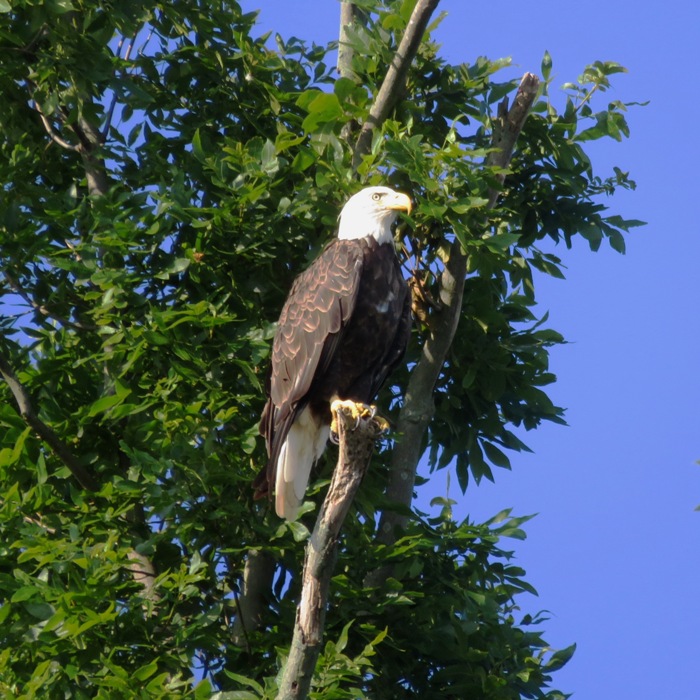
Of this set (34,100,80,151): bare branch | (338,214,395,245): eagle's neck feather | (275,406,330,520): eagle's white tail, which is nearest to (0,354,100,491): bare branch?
(275,406,330,520): eagle's white tail

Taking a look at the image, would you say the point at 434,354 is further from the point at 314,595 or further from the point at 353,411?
the point at 314,595

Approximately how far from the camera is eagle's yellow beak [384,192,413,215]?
6785mm

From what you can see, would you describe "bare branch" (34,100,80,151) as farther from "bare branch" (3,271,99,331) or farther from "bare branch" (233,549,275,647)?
"bare branch" (233,549,275,647)

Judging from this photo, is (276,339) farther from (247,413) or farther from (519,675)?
(519,675)

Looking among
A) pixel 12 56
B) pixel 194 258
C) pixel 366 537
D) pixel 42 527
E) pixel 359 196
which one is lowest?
pixel 42 527

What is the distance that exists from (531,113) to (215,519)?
3.15 metres

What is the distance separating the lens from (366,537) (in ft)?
22.5

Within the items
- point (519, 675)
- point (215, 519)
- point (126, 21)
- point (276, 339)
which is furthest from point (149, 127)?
point (519, 675)

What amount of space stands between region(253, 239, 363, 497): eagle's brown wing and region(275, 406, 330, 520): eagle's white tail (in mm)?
92

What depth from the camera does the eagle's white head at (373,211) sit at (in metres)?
6.78

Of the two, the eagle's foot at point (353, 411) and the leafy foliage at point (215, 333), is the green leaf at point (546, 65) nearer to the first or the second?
the leafy foliage at point (215, 333)

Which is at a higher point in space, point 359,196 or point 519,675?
point 359,196

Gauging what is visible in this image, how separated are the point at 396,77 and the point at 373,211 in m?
0.91

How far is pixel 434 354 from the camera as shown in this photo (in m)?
7.27
